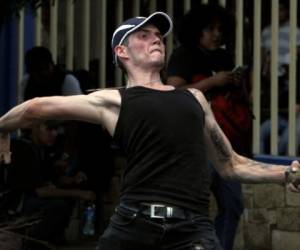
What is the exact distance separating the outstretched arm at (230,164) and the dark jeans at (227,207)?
2132 millimetres

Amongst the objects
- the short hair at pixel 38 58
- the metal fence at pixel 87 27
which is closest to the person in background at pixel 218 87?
the metal fence at pixel 87 27

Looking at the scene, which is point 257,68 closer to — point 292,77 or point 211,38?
point 292,77

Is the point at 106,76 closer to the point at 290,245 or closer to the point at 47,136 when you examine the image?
the point at 47,136

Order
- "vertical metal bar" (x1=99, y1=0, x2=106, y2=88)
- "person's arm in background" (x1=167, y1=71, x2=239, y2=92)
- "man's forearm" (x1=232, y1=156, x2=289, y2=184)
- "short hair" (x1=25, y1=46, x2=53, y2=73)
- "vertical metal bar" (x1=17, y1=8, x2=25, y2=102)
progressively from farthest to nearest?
"vertical metal bar" (x1=17, y1=8, x2=25, y2=102) < "vertical metal bar" (x1=99, y1=0, x2=106, y2=88) < "short hair" (x1=25, y1=46, x2=53, y2=73) < "person's arm in background" (x1=167, y1=71, x2=239, y2=92) < "man's forearm" (x1=232, y1=156, x2=289, y2=184)

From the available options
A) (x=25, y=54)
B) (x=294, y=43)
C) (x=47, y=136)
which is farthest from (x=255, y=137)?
(x=25, y=54)

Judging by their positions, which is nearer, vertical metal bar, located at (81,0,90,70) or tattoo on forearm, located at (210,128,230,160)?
tattoo on forearm, located at (210,128,230,160)

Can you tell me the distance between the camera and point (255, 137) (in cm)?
855

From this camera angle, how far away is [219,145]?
4812 mm

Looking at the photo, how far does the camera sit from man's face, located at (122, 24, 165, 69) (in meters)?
4.60

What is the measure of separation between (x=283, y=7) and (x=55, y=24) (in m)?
2.17

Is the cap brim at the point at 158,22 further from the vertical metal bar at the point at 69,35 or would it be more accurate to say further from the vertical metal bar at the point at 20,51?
the vertical metal bar at the point at 20,51

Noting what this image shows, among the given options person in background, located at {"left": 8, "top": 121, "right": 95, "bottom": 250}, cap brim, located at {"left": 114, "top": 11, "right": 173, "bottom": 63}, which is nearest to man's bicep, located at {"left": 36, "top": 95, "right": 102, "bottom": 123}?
cap brim, located at {"left": 114, "top": 11, "right": 173, "bottom": 63}

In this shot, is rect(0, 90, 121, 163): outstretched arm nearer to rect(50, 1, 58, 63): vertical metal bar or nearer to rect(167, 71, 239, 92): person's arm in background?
rect(167, 71, 239, 92): person's arm in background

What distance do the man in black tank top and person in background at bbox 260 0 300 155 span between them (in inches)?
→ 148
